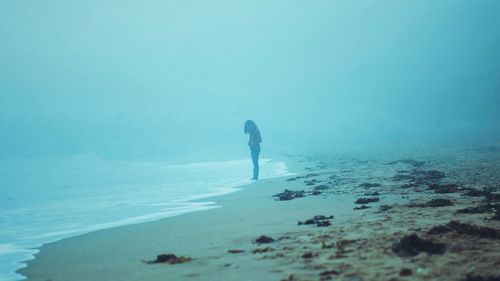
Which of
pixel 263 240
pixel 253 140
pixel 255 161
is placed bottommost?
pixel 263 240

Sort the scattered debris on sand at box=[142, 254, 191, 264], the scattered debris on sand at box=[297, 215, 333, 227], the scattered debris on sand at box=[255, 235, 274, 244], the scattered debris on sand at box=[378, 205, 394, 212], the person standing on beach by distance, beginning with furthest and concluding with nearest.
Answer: the person standing on beach < the scattered debris on sand at box=[378, 205, 394, 212] < the scattered debris on sand at box=[297, 215, 333, 227] < the scattered debris on sand at box=[255, 235, 274, 244] < the scattered debris on sand at box=[142, 254, 191, 264]

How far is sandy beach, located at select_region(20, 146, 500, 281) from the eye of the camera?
422 centimetres

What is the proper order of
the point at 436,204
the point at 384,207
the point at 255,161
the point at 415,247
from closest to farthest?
the point at 415,247 → the point at 436,204 → the point at 384,207 → the point at 255,161

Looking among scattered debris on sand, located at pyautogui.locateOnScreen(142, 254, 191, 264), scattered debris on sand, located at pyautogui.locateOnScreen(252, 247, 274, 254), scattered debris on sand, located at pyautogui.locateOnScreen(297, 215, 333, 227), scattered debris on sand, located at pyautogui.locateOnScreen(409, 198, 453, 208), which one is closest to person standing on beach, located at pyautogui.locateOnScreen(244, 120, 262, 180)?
scattered debris on sand, located at pyautogui.locateOnScreen(409, 198, 453, 208)

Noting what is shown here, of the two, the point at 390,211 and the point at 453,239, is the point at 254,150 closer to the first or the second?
the point at 390,211

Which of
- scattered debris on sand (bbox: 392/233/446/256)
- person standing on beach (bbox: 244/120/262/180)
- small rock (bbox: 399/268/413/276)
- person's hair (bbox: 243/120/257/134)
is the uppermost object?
person's hair (bbox: 243/120/257/134)

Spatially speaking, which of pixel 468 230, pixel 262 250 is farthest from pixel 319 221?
pixel 468 230

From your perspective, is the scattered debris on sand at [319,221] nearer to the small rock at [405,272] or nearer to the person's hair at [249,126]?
A: the small rock at [405,272]

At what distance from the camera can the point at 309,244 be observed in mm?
5355

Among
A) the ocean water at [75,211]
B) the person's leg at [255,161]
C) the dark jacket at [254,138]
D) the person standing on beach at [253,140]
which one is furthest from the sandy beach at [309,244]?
the dark jacket at [254,138]

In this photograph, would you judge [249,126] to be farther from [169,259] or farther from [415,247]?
[415,247]

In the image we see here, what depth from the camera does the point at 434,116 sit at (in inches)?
4769

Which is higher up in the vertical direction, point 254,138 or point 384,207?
point 254,138

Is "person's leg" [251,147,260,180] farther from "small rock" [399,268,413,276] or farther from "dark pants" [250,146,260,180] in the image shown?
"small rock" [399,268,413,276]
